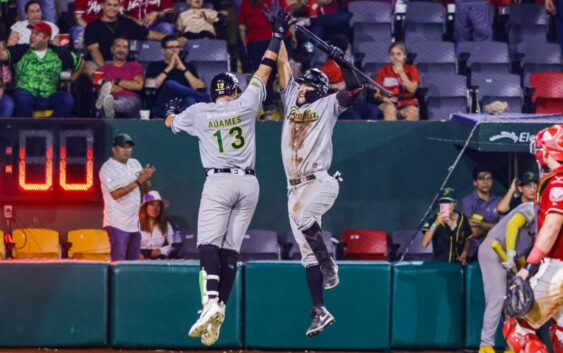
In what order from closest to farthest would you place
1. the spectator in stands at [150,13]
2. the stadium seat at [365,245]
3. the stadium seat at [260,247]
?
the stadium seat at [260,247]
the stadium seat at [365,245]
the spectator in stands at [150,13]

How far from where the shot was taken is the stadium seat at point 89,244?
593 inches

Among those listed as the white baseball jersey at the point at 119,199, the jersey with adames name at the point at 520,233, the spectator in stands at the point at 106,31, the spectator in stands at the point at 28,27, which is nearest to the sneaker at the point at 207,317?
the jersey with adames name at the point at 520,233

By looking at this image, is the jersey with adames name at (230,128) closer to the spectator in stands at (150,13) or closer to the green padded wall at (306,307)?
the green padded wall at (306,307)

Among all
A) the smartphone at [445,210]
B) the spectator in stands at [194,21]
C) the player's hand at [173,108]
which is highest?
the spectator in stands at [194,21]

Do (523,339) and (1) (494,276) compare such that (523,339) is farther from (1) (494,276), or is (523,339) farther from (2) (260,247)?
(2) (260,247)

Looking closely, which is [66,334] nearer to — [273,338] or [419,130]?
[273,338]

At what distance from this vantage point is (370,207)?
15727 mm

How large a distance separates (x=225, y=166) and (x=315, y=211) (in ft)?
3.05

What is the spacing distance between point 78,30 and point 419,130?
4530mm

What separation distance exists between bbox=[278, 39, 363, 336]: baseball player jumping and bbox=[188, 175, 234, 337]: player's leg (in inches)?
27.5

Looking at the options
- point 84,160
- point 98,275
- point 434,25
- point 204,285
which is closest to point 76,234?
point 84,160

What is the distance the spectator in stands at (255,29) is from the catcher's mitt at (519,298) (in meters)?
6.35

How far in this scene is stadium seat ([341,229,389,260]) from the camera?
1523 cm

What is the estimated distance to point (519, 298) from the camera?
10.1 meters
